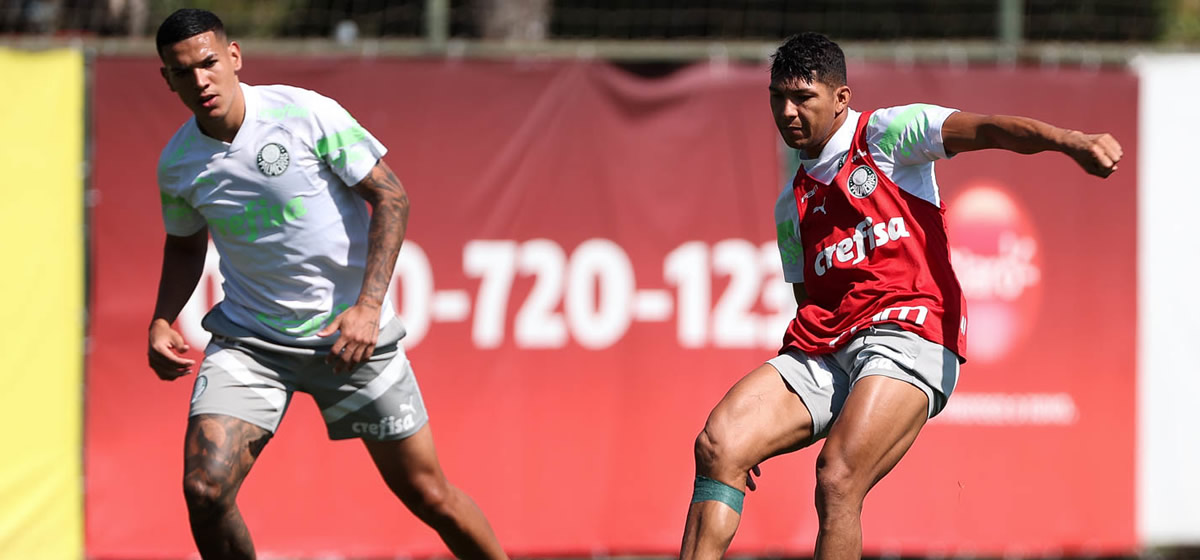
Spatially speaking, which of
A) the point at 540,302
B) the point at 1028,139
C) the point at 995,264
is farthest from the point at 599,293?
the point at 1028,139

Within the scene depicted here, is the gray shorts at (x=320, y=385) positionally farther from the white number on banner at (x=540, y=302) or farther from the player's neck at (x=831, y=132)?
the white number on banner at (x=540, y=302)

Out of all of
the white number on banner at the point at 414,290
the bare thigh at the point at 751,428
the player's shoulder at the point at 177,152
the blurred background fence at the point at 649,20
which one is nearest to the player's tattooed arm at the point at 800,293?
the bare thigh at the point at 751,428

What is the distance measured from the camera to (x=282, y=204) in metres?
5.19

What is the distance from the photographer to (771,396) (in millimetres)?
4906

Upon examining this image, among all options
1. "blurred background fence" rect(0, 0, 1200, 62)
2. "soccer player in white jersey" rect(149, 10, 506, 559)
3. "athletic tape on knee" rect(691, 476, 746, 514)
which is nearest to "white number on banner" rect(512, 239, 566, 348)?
"blurred background fence" rect(0, 0, 1200, 62)

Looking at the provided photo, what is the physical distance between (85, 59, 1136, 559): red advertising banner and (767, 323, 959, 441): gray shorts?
2859 mm

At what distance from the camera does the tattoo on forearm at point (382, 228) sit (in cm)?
504

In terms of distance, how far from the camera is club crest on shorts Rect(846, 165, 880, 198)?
4902 mm

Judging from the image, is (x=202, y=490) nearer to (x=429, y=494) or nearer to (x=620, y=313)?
(x=429, y=494)

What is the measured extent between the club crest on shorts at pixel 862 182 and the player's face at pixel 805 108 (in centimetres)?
20

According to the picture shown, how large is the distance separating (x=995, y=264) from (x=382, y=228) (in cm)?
440

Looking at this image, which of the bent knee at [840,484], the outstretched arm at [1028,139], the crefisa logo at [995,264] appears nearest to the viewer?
the outstretched arm at [1028,139]

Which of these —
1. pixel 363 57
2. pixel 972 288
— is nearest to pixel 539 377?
pixel 363 57

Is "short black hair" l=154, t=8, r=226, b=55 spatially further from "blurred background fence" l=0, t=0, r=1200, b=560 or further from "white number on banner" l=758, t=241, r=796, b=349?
"white number on banner" l=758, t=241, r=796, b=349
